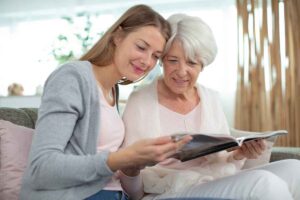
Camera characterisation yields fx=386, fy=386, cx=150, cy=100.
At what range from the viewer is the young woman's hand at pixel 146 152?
908 mm

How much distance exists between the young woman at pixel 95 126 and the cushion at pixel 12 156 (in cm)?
21

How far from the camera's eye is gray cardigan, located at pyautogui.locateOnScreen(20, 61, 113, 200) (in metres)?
0.98

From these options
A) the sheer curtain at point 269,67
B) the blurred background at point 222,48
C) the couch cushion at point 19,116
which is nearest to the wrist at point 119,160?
the couch cushion at point 19,116

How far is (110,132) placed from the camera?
1.25 metres

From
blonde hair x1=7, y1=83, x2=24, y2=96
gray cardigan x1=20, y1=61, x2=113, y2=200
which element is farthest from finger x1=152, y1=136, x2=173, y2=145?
blonde hair x1=7, y1=83, x2=24, y2=96

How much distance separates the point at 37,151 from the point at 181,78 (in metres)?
0.66

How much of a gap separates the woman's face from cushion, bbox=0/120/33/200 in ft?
1.42

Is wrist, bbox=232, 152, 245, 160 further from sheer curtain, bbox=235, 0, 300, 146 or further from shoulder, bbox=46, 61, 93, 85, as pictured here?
sheer curtain, bbox=235, 0, 300, 146

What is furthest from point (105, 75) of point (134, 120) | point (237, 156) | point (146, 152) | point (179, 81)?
point (237, 156)

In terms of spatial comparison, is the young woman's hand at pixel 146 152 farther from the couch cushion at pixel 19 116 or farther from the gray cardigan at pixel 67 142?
the couch cushion at pixel 19 116

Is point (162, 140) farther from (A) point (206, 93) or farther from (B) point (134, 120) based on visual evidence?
(A) point (206, 93)

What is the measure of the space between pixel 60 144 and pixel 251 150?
0.68m

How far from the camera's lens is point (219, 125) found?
1497mm

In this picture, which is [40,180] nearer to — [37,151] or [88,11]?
[37,151]
